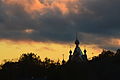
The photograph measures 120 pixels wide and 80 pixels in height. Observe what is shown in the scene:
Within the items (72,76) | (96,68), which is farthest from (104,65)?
(72,76)

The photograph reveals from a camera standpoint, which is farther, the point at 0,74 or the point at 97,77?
the point at 0,74

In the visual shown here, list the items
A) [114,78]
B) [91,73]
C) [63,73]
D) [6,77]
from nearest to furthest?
[114,78] → [91,73] → [63,73] → [6,77]

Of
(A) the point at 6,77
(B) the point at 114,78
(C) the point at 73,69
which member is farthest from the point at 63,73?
(A) the point at 6,77

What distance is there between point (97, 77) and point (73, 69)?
11620 millimetres

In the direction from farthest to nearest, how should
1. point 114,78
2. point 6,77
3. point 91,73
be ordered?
1. point 6,77
2. point 91,73
3. point 114,78

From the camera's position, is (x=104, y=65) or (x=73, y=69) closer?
(x=104, y=65)

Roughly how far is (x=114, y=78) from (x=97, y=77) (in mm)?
4435

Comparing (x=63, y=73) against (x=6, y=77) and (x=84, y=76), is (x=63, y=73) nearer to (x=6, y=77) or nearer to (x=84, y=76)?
(x=84, y=76)

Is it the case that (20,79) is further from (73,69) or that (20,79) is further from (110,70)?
(110,70)

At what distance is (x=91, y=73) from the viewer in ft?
375

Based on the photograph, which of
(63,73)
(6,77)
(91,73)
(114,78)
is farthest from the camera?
(6,77)

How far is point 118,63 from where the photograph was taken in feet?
371

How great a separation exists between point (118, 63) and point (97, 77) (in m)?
5.36

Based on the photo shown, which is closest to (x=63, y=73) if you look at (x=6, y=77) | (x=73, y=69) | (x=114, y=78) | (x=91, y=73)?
(x=73, y=69)
